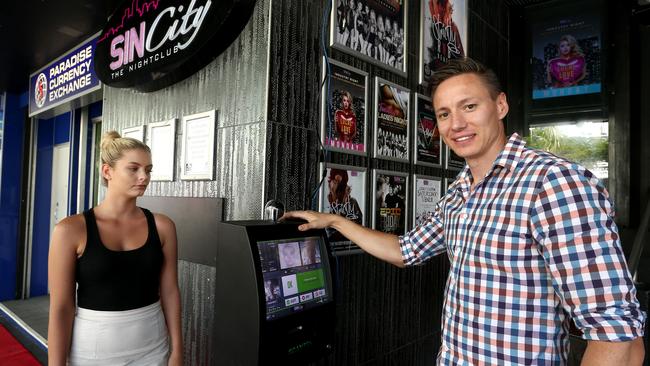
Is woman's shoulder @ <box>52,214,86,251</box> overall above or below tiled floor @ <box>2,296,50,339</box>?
above

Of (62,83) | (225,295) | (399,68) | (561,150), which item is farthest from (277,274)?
(62,83)

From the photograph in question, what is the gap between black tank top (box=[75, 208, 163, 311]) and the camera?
1599 millimetres

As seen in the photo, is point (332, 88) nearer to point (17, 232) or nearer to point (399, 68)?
point (399, 68)

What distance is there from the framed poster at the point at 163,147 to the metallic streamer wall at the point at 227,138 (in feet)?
0.13

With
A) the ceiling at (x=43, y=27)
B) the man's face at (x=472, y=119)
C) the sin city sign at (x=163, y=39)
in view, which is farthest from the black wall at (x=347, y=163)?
the ceiling at (x=43, y=27)

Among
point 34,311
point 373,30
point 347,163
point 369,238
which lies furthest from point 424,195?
point 34,311

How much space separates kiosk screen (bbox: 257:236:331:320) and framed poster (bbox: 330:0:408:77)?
49.0 inches

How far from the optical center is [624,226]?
4215 millimetres

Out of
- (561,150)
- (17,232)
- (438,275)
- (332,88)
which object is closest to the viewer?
(332,88)

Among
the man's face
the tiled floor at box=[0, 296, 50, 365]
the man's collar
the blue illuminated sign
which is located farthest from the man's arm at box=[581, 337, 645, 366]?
the tiled floor at box=[0, 296, 50, 365]

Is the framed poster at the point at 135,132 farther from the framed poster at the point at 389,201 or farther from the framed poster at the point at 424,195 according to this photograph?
the framed poster at the point at 424,195

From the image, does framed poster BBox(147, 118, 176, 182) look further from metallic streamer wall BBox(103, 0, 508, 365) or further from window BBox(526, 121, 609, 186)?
window BBox(526, 121, 609, 186)

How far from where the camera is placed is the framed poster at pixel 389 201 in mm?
2689

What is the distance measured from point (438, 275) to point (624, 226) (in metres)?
2.28
